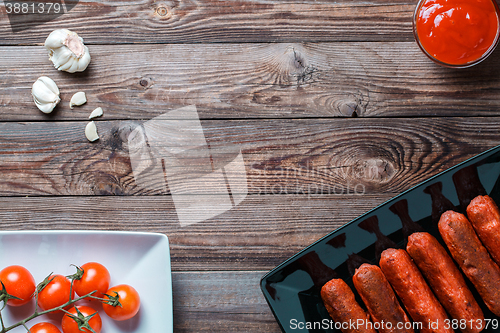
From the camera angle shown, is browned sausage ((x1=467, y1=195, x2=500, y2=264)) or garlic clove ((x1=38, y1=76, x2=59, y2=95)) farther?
garlic clove ((x1=38, y1=76, x2=59, y2=95))

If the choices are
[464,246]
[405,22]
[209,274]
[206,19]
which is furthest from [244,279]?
[405,22]

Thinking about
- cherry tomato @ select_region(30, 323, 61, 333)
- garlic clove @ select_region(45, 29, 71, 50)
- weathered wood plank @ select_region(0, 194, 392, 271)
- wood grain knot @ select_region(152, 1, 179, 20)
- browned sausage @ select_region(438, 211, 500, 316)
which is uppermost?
wood grain knot @ select_region(152, 1, 179, 20)

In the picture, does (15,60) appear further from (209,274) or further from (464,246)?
(464,246)

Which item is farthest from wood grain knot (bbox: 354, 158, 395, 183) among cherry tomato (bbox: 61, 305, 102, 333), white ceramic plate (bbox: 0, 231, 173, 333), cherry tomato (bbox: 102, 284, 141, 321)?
cherry tomato (bbox: 61, 305, 102, 333)

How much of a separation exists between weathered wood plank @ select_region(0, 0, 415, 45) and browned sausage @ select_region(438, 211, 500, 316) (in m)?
0.57

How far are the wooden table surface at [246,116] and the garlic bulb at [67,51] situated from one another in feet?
0.10

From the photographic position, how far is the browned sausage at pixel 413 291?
84 cm

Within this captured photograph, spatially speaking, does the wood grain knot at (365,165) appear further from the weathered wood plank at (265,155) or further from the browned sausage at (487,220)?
the browned sausage at (487,220)

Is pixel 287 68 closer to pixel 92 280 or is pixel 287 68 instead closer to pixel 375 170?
pixel 375 170

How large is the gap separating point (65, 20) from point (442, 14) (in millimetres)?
1087

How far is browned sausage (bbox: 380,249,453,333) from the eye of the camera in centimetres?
84

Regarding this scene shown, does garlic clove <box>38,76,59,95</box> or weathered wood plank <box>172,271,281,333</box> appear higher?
garlic clove <box>38,76,59,95</box>

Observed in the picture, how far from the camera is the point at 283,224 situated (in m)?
1.00

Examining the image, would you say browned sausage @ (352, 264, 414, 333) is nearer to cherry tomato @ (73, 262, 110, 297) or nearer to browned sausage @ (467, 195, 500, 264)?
browned sausage @ (467, 195, 500, 264)
